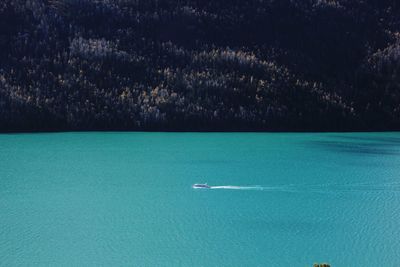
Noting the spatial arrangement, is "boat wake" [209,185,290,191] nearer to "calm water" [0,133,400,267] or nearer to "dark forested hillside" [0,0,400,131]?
"calm water" [0,133,400,267]

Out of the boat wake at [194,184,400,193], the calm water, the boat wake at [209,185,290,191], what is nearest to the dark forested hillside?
the calm water

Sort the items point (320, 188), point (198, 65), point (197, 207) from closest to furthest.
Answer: point (197, 207) → point (320, 188) → point (198, 65)

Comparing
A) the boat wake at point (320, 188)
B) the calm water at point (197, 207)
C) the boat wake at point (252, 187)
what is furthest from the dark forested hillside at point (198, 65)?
the boat wake at point (320, 188)

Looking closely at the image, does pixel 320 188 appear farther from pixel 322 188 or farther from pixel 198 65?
pixel 198 65

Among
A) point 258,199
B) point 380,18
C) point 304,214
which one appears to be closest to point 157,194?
point 258,199

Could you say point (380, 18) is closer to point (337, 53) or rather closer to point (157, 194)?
point (337, 53)

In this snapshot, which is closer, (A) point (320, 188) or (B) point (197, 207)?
(B) point (197, 207)

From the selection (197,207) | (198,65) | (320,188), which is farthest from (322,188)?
(198,65)
